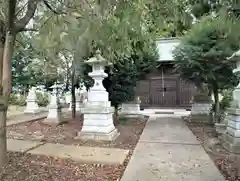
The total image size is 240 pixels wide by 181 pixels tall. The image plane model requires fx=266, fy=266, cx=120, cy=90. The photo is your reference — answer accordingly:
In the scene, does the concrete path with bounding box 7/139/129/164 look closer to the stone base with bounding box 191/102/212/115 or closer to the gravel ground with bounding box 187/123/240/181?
the gravel ground with bounding box 187/123/240/181

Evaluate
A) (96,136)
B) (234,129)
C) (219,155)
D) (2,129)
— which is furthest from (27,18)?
(234,129)

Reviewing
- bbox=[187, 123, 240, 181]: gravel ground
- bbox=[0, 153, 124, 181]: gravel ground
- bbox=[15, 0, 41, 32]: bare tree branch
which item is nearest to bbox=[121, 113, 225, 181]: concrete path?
bbox=[187, 123, 240, 181]: gravel ground

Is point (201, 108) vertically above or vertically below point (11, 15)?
below

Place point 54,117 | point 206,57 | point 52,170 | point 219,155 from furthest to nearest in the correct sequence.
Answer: point 54,117, point 206,57, point 219,155, point 52,170

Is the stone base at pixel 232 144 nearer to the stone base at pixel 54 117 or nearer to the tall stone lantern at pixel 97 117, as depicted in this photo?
the tall stone lantern at pixel 97 117

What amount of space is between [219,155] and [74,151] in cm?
303

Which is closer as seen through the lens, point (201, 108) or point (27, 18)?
point (27, 18)

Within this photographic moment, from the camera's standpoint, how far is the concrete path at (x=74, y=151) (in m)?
4.98

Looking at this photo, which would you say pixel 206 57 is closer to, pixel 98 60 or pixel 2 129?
pixel 98 60

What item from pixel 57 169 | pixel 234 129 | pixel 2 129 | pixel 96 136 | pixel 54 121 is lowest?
pixel 57 169

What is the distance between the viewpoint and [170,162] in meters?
4.87

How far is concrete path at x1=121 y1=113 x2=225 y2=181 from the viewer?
4066 millimetres

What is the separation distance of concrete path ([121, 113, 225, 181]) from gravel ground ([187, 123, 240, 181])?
138 mm

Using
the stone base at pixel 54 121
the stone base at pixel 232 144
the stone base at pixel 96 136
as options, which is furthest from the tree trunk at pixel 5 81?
the stone base at pixel 54 121
